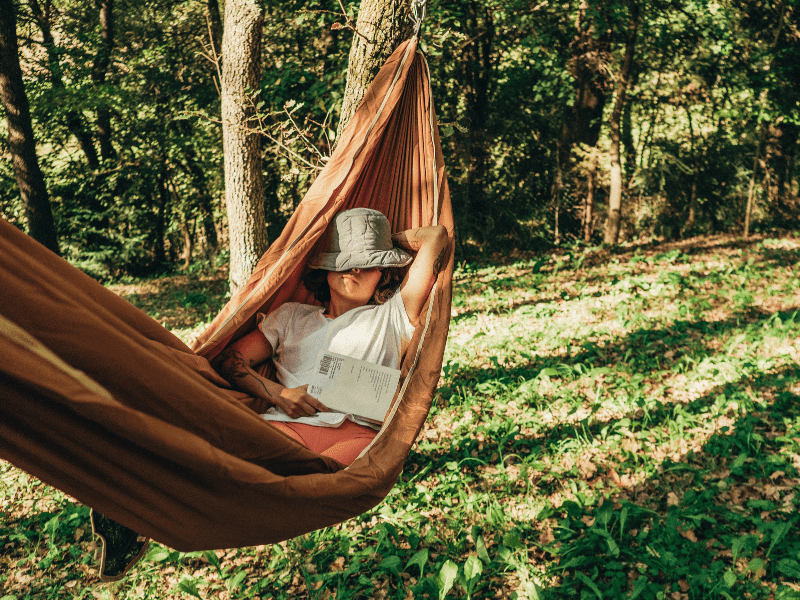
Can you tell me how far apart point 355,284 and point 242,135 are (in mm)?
2172

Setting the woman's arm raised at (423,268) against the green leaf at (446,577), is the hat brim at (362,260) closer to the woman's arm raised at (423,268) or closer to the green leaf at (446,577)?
the woman's arm raised at (423,268)

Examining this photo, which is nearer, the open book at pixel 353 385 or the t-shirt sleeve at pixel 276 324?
the open book at pixel 353 385

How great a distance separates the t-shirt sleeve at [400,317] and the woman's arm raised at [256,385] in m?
0.44

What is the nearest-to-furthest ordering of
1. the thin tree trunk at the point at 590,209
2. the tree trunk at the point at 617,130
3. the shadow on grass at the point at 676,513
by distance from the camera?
the shadow on grass at the point at 676,513
the tree trunk at the point at 617,130
the thin tree trunk at the point at 590,209

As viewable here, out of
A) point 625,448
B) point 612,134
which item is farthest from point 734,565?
point 612,134

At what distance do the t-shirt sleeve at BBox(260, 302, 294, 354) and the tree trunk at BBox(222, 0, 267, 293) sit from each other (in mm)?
1733

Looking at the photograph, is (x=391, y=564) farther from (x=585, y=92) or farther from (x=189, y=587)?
(x=585, y=92)

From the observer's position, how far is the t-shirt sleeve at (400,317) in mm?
2170

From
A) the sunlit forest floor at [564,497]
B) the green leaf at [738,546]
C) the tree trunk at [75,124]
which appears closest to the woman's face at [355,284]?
the sunlit forest floor at [564,497]

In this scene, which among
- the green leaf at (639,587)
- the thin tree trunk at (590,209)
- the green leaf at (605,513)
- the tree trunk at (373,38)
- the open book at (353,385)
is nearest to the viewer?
the green leaf at (639,587)

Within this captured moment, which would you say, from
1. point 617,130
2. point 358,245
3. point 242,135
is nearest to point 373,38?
point 358,245

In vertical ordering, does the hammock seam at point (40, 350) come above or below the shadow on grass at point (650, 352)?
above

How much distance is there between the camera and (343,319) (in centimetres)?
220

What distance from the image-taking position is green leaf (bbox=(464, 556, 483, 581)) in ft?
6.10
